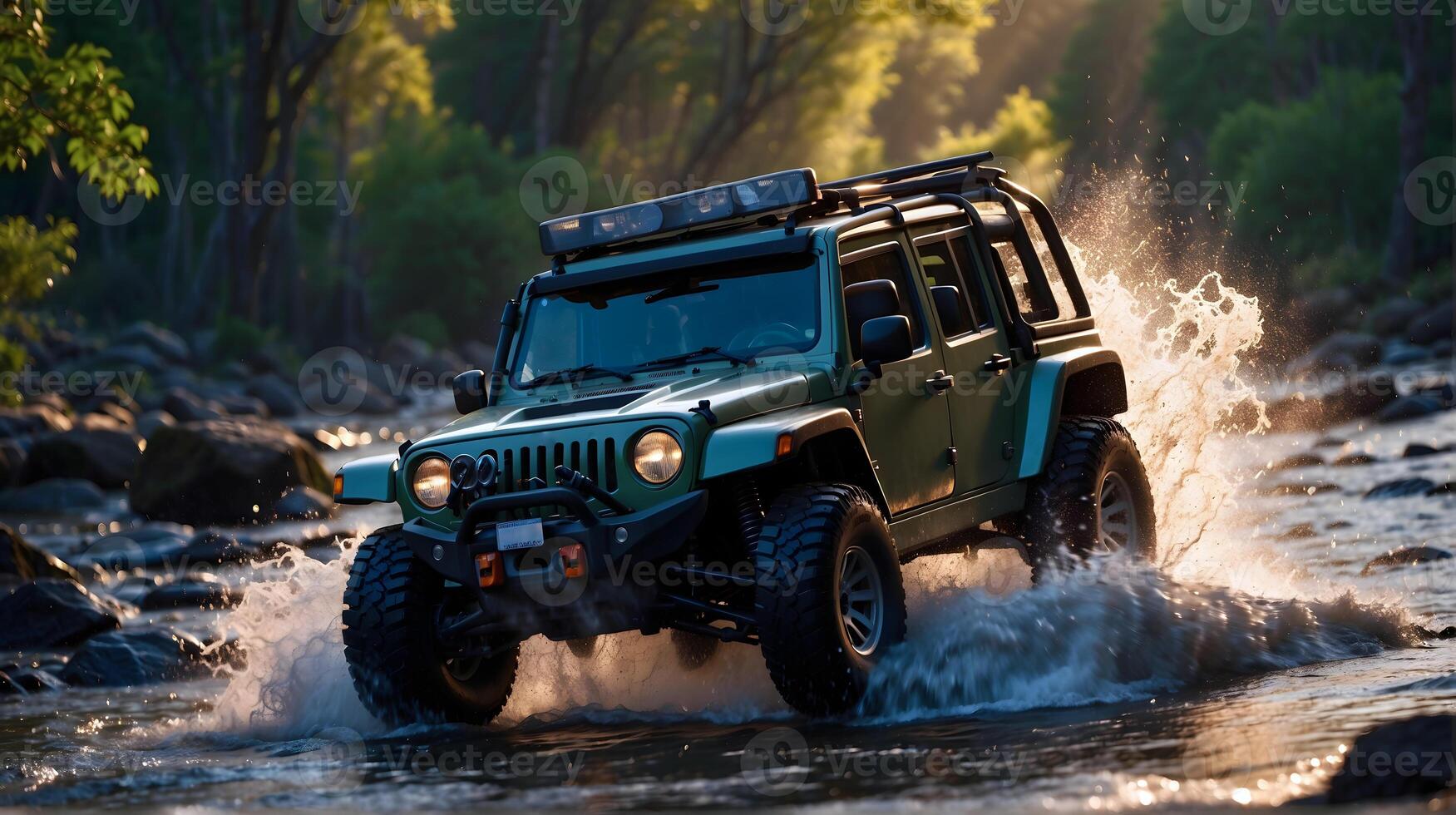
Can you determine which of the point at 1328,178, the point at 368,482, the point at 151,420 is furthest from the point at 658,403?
the point at 1328,178

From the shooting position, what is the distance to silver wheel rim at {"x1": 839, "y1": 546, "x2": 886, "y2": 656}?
7.34 meters

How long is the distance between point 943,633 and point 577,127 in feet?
158

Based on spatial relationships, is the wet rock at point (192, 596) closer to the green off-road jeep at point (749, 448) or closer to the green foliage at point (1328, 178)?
the green off-road jeep at point (749, 448)

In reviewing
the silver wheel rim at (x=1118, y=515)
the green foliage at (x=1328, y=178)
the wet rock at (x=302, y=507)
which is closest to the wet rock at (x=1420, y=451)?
the silver wheel rim at (x=1118, y=515)

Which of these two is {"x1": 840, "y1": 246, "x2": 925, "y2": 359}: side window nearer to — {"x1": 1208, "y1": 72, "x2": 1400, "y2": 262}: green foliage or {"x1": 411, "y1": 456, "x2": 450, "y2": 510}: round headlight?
{"x1": 411, "y1": 456, "x2": 450, "y2": 510}: round headlight

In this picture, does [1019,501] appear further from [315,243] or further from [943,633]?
[315,243]

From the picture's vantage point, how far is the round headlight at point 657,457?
7070 millimetres

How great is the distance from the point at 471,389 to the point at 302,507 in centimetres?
1098

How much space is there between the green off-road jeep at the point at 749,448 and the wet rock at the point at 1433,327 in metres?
23.5

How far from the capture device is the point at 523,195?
49375mm

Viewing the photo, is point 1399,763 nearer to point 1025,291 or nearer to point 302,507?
point 1025,291

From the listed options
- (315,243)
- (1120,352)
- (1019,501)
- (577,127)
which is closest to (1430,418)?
(1120,352)

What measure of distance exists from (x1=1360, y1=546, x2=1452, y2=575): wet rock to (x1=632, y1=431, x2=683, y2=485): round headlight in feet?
19.0

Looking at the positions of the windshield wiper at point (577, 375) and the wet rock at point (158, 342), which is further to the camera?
the wet rock at point (158, 342)
